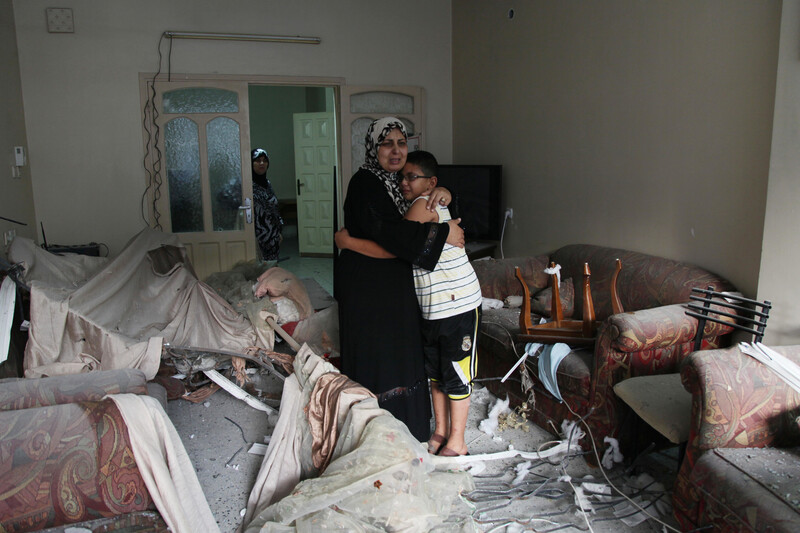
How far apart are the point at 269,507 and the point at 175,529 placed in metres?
0.39

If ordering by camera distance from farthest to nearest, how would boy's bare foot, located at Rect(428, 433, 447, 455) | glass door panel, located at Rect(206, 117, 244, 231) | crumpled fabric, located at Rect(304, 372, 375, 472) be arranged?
glass door panel, located at Rect(206, 117, 244, 231)
boy's bare foot, located at Rect(428, 433, 447, 455)
crumpled fabric, located at Rect(304, 372, 375, 472)

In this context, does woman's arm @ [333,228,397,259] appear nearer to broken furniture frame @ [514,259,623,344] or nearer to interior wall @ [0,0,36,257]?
broken furniture frame @ [514,259,623,344]

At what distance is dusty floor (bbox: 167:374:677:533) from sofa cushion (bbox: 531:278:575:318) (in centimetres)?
65

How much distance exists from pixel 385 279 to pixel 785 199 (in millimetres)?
1612

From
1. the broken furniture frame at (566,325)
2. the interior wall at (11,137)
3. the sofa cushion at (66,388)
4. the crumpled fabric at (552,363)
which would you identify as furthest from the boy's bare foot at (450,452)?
the interior wall at (11,137)

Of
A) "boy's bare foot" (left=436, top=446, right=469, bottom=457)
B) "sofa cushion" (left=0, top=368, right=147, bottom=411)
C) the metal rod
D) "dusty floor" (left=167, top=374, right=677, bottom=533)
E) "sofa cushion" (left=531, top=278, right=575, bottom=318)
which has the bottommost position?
"dusty floor" (left=167, top=374, right=677, bottom=533)

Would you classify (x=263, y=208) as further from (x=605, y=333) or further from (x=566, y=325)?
(x=605, y=333)

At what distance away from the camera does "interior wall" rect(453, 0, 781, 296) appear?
8.64ft

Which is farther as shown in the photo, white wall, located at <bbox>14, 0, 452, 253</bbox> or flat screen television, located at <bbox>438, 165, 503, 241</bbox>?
white wall, located at <bbox>14, 0, 452, 253</bbox>

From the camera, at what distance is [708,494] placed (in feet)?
5.73

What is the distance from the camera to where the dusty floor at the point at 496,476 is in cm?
210

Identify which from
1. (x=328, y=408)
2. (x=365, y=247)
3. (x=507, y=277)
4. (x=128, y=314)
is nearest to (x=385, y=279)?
(x=365, y=247)

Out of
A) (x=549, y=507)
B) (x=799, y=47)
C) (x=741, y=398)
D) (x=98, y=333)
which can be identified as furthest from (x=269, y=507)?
(x=799, y=47)

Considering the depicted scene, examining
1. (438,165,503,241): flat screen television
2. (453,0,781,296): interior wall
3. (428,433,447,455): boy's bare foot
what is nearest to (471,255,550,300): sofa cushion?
(453,0,781,296): interior wall
